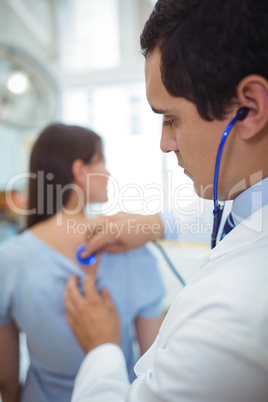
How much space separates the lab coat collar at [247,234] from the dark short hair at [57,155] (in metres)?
0.68

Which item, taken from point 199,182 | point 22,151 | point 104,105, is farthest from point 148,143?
point 199,182

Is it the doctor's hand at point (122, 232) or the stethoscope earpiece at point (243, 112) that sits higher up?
the stethoscope earpiece at point (243, 112)

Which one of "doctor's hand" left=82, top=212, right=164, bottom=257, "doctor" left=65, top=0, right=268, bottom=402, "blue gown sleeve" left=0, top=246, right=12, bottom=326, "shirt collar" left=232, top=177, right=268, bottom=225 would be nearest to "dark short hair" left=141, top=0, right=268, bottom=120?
"doctor" left=65, top=0, right=268, bottom=402

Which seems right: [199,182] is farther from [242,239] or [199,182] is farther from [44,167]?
[44,167]

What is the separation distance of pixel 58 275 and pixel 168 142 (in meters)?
0.57

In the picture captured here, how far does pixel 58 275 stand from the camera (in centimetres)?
94

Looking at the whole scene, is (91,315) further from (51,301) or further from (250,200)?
(250,200)

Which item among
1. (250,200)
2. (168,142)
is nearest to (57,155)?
(168,142)

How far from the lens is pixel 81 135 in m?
1.06

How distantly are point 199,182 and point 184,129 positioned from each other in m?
0.09

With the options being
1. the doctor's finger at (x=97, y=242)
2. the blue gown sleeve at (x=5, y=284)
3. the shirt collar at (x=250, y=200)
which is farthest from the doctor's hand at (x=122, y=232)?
the shirt collar at (x=250, y=200)

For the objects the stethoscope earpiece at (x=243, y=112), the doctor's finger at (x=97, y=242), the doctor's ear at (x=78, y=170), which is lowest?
the doctor's finger at (x=97, y=242)

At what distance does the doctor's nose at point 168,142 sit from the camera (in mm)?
531

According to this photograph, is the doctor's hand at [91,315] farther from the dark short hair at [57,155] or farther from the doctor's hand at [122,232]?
the dark short hair at [57,155]
